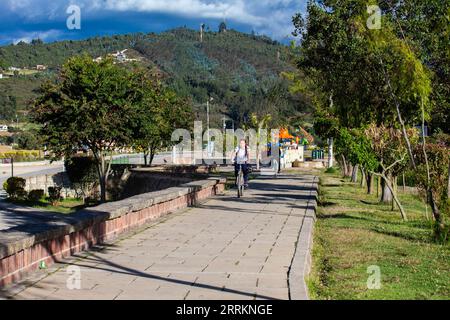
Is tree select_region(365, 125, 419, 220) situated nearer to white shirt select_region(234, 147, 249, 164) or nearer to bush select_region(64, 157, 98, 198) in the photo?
white shirt select_region(234, 147, 249, 164)

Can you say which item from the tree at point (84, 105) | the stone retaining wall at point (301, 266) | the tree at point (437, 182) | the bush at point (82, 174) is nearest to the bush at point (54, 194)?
the bush at point (82, 174)

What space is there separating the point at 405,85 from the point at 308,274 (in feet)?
19.7

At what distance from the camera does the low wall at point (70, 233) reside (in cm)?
645

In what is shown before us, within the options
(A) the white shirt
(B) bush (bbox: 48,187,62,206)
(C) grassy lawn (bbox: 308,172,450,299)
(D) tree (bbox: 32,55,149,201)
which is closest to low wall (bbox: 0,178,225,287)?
(C) grassy lawn (bbox: 308,172,450,299)

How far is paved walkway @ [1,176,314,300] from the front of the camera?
608cm

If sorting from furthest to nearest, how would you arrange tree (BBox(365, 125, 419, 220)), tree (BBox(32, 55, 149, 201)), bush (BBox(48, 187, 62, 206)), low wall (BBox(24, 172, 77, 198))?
low wall (BBox(24, 172, 77, 198)) → bush (BBox(48, 187, 62, 206)) → tree (BBox(32, 55, 149, 201)) → tree (BBox(365, 125, 419, 220))

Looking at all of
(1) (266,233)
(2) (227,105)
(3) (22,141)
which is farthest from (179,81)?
(1) (266,233)

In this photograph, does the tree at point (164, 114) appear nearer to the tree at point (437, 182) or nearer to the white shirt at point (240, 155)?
the white shirt at point (240, 155)

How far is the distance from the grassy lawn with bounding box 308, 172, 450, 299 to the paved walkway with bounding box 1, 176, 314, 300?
481mm

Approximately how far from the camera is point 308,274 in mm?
7242

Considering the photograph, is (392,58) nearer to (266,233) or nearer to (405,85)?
(405,85)

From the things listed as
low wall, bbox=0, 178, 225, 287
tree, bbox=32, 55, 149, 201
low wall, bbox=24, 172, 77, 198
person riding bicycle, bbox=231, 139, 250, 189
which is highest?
tree, bbox=32, 55, 149, 201
